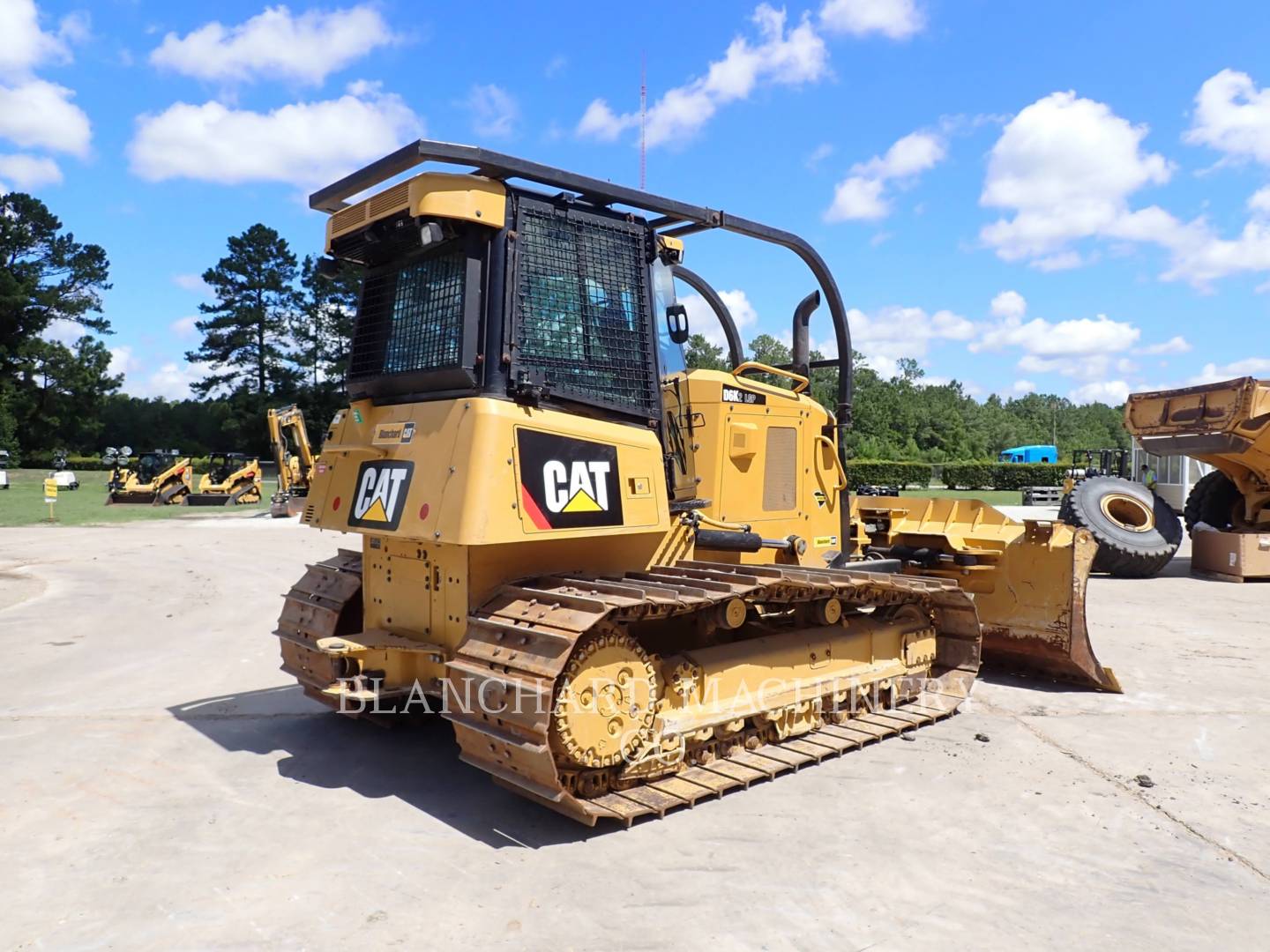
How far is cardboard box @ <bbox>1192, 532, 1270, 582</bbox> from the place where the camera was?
13.9 meters

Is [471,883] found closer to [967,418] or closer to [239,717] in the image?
[239,717]

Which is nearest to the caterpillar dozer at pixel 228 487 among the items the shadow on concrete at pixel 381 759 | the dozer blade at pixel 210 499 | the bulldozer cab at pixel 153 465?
the dozer blade at pixel 210 499

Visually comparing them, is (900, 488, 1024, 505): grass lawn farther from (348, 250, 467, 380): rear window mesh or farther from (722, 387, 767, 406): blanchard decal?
(348, 250, 467, 380): rear window mesh

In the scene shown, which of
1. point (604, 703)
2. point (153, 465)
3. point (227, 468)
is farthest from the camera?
point (153, 465)

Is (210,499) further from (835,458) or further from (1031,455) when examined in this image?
(1031,455)

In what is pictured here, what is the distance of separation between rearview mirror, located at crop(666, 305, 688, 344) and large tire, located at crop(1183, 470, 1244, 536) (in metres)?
13.1

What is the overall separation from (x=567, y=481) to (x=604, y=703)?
115cm

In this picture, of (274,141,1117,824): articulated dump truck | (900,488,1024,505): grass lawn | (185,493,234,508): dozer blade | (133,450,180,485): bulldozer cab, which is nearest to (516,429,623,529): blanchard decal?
(274,141,1117,824): articulated dump truck

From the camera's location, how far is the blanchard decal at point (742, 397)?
616 cm

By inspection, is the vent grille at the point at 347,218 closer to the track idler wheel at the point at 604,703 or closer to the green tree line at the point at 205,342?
the track idler wheel at the point at 604,703

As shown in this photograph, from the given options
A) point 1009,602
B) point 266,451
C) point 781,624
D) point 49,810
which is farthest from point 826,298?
point 266,451

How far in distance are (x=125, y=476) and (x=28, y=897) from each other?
3299 cm

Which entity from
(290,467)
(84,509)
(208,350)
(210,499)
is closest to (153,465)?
(210,499)

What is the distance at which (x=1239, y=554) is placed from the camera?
13.9 meters
